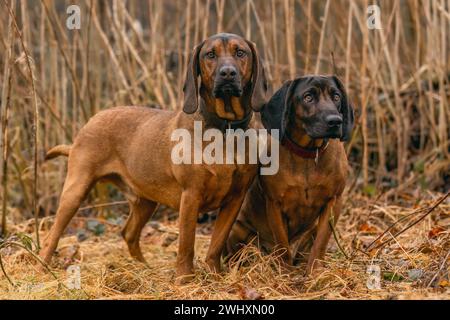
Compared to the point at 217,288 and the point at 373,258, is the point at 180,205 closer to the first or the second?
the point at 217,288

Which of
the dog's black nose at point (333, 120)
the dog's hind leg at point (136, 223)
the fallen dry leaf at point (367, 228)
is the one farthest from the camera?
the fallen dry leaf at point (367, 228)

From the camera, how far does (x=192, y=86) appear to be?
552cm

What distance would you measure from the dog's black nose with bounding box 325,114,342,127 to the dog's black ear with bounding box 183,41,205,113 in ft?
2.99

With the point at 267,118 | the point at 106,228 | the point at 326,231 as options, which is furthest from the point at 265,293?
the point at 106,228

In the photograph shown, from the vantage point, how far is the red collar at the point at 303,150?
5582 mm

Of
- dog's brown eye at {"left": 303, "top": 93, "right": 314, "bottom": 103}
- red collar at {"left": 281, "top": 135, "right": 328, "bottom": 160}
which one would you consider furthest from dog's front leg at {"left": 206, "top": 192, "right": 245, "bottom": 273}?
dog's brown eye at {"left": 303, "top": 93, "right": 314, "bottom": 103}

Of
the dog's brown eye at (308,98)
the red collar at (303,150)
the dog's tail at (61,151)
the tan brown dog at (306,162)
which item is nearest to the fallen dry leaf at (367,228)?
the tan brown dog at (306,162)

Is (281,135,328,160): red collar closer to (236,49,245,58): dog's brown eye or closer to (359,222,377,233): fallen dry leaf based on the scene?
(236,49,245,58): dog's brown eye

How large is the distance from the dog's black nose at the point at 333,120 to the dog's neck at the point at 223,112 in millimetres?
642

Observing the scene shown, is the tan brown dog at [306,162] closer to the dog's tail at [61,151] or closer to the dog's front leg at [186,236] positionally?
the dog's front leg at [186,236]

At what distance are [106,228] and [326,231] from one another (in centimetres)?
308

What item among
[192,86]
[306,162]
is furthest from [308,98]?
[192,86]

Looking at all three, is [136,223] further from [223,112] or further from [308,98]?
[308,98]

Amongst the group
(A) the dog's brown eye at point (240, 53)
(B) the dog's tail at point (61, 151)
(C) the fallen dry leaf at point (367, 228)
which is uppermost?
(A) the dog's brown eye at point (240, 53)
